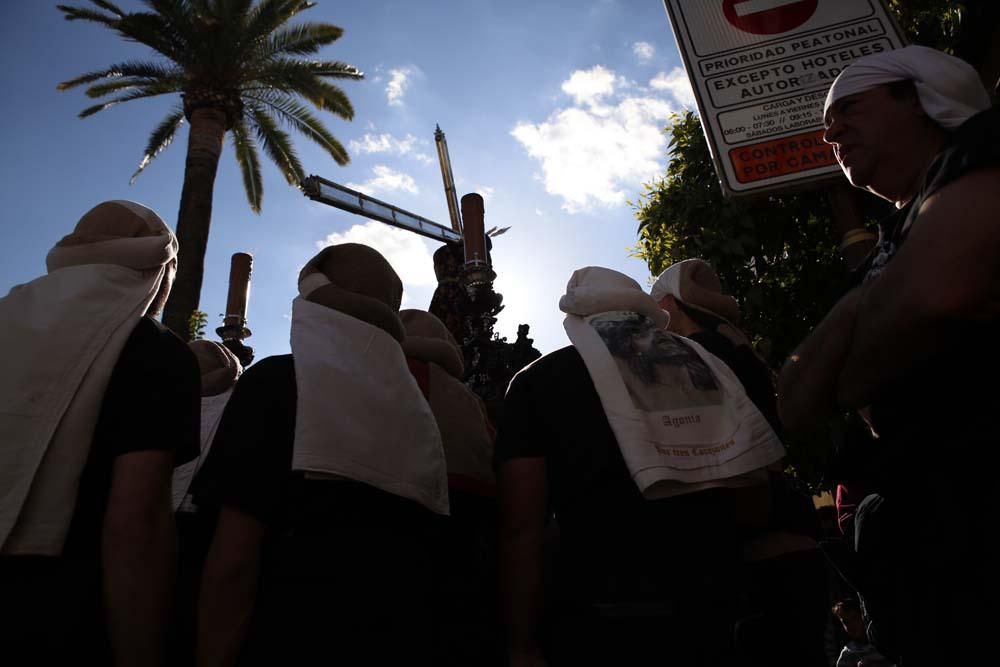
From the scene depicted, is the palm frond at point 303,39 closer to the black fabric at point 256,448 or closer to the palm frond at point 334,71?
the palm frond at point 334,71

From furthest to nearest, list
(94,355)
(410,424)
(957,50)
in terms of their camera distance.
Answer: (957,50) < (410,424) < (94,355)

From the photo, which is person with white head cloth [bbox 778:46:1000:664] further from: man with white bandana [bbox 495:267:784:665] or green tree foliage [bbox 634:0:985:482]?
green tree foliage [bbox 634:0:985:482]

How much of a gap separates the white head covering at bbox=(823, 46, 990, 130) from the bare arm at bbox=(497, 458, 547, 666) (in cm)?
136

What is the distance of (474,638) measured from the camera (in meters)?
1.85

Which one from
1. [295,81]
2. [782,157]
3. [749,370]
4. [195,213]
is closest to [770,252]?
[782,157]

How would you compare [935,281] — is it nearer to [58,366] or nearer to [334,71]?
[58,366]

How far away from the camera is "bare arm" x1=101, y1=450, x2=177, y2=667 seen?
1.38 m

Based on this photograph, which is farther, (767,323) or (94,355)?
(767,323)

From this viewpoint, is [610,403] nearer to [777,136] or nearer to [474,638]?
[474,638]

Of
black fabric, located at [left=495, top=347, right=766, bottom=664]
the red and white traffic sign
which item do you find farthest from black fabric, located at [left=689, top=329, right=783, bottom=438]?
the red and white traffic sign

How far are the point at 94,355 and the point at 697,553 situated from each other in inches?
64.7

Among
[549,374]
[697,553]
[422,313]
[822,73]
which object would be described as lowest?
[697,553]

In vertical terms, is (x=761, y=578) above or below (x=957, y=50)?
below

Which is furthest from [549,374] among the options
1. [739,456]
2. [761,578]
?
[761,578]
